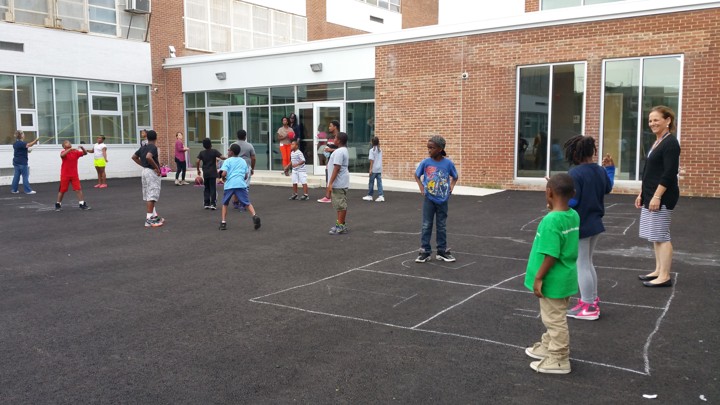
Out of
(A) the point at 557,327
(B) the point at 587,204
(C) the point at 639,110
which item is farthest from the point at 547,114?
(A) the point at 557,327

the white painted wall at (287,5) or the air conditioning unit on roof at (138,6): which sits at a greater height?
the white painted wall at (287,5)

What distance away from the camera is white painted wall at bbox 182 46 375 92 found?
64.1ft

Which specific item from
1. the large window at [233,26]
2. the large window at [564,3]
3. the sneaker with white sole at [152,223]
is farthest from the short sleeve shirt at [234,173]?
the large window at [233,26]

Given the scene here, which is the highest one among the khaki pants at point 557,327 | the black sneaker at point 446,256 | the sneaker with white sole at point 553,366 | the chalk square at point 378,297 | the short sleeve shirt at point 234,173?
the short sleeve shirt at point 234,173

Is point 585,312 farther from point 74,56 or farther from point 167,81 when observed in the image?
point 167,81

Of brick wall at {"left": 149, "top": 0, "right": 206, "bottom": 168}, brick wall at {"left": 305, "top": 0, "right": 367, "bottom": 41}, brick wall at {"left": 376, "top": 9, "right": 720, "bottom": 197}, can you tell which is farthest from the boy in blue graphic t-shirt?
brick wall at {"left": 305, "top": 0, "right": 367, "bottom": 41}

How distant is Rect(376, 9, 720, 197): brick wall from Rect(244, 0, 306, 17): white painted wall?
11664mm

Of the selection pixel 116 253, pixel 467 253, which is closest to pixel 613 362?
pixel 467 253

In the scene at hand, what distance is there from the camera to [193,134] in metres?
25.0

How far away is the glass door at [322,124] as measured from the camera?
20.3 meters

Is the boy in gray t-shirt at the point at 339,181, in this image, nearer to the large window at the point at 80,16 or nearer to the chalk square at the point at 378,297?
the chalk square at the point at 378,297

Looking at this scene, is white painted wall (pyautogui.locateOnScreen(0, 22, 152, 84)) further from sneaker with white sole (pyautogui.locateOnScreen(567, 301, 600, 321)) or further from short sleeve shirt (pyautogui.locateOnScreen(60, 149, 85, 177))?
sneaker with white sole (pyautogui.locateOnScreen(567, 301, 600, 321))

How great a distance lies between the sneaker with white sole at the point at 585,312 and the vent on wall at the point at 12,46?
70.1ft

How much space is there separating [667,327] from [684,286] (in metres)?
1.58
